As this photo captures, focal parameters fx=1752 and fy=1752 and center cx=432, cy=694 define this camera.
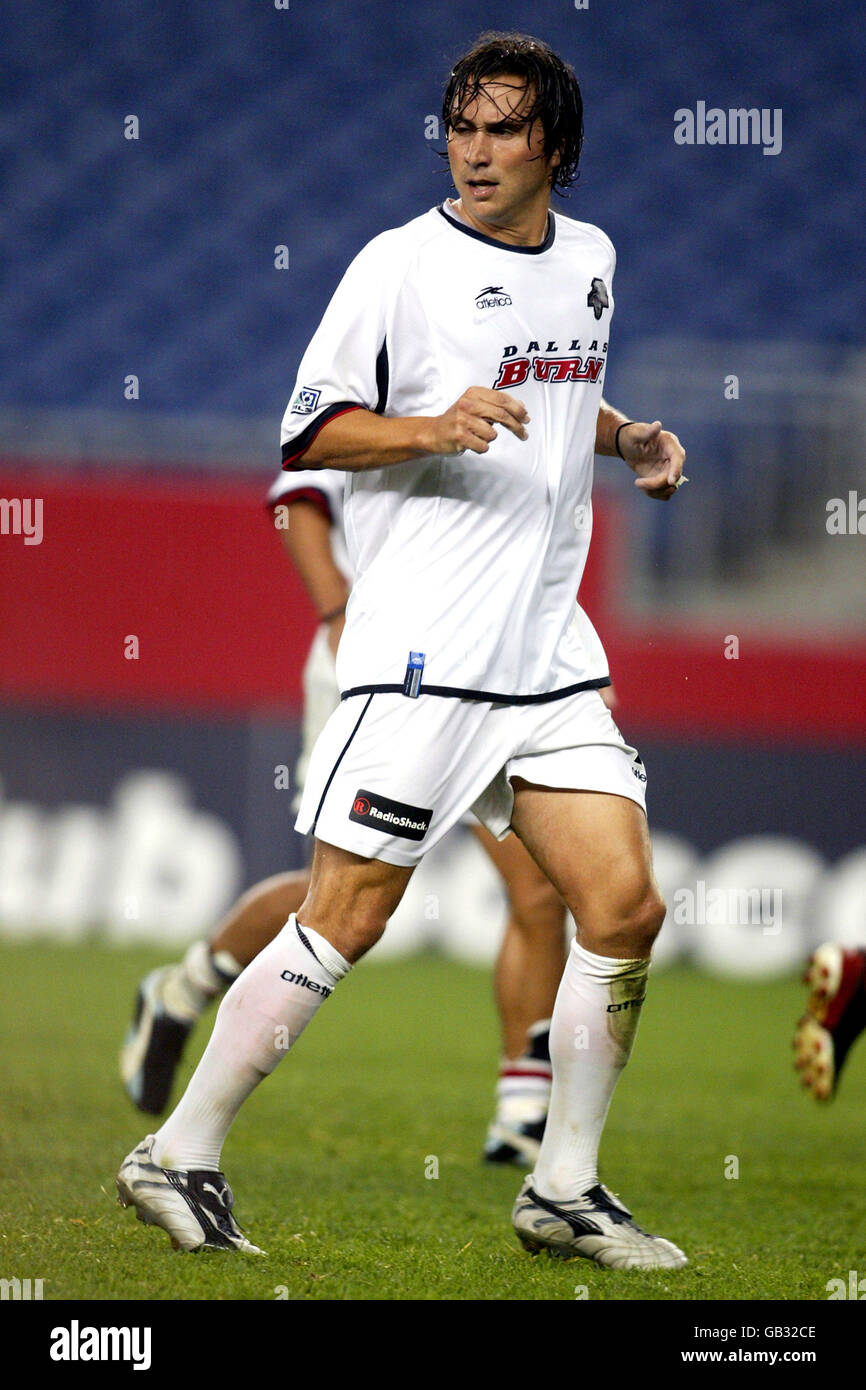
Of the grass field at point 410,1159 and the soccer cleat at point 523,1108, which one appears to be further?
the soccer cleat at point 523,1108

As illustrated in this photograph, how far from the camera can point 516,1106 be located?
3.82 meters

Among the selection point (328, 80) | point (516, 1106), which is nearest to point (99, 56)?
point (328, 80)

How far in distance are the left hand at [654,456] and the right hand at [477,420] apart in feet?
1.30

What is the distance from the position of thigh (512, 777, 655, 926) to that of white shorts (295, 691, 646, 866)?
3 centimetres

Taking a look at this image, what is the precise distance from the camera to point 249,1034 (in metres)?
2.65

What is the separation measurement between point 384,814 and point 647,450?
0.78 metres

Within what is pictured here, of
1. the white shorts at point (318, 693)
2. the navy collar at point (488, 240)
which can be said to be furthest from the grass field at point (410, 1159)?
the navy collar at point (488, 240)

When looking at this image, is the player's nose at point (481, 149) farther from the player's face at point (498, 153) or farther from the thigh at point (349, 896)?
the thigh at point (349, 896)

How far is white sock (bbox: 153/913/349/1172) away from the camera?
264cm

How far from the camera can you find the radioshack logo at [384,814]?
2.62 meters

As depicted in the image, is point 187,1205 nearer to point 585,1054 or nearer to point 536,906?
point 585,1054

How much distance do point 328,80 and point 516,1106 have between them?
323 inches

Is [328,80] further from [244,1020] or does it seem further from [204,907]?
[244,1020]

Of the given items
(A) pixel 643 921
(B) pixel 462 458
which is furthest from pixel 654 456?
(A) pixel 643 921
